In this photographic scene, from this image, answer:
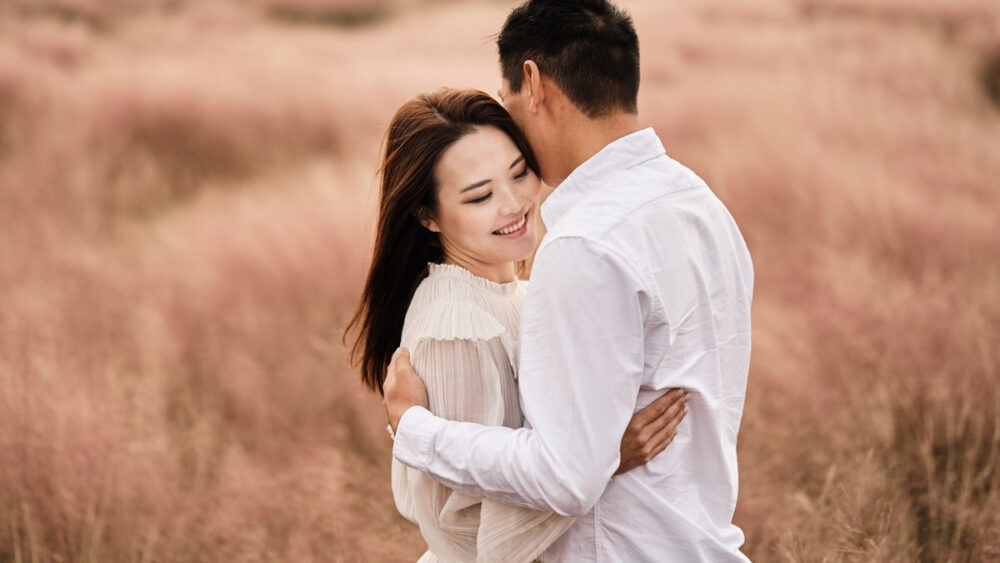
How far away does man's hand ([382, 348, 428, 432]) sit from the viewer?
1.86 metres

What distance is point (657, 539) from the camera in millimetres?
1713

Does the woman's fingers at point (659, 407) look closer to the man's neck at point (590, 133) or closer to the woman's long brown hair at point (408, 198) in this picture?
the man's neck at point (590, 133)

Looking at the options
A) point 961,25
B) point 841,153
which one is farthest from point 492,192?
point 961,25

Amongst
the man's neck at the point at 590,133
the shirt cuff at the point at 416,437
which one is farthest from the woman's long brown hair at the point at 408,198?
the shirt cuff at the point at 416,437

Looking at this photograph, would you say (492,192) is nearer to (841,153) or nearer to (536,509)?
(536,509)

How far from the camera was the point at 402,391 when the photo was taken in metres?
1.88

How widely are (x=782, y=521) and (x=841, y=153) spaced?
4.13m

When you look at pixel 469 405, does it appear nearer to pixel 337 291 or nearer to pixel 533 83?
pixel 533 83

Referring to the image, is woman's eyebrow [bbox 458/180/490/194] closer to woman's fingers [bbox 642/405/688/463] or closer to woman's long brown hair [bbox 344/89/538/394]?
woman's long brown hair [bbox 344/89/538/394]

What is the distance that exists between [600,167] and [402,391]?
2.25ft

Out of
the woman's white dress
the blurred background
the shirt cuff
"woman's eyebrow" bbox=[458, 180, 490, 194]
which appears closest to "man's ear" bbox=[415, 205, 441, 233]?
"woman's eyebrow" bbox=[458, 180, 490, 194]

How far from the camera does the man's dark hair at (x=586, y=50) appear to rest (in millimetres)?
1843

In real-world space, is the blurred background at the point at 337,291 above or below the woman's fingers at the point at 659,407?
below

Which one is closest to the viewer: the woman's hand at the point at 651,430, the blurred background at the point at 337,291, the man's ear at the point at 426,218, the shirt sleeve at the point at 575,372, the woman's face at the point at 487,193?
the shirt sleeve at the point at 575,372
